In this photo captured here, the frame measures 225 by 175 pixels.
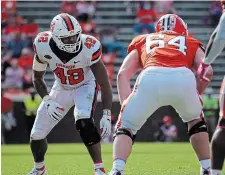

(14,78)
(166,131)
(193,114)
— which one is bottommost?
Result: (166,131)

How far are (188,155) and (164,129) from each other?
543cm

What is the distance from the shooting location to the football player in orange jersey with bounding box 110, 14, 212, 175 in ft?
19.2

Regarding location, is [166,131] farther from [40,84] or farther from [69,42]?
[69,42]

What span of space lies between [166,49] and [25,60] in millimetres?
12355

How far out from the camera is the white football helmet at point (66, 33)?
6.94 metres

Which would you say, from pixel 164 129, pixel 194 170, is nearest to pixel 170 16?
pixel 194 170

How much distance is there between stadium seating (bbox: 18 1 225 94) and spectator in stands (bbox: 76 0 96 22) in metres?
0.33

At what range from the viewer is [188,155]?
11.6 meters

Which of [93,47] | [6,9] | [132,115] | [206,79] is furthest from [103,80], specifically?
[6,9]

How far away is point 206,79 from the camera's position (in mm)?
5871

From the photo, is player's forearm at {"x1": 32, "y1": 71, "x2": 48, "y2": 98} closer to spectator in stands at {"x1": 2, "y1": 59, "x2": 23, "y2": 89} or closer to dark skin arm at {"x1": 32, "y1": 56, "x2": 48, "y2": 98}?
dark skin arm at {"x1": 32, "y1": 56, "x2": 48, "y2": 98}

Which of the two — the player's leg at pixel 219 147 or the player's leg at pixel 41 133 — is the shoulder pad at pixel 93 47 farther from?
the player's leg at pixel 219 147

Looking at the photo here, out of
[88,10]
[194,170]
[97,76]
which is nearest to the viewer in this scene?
[97,76]

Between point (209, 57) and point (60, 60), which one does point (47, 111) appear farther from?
point (209, 57)
